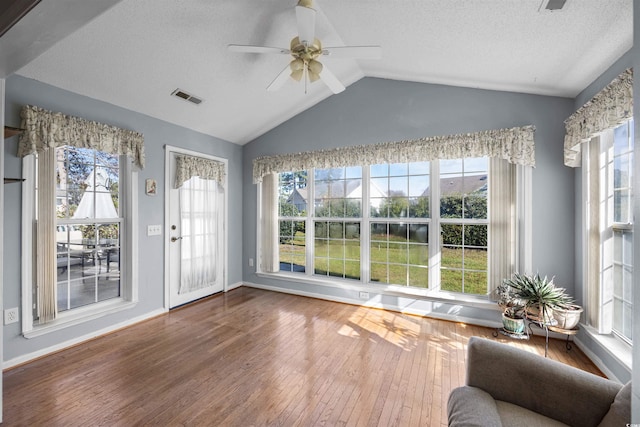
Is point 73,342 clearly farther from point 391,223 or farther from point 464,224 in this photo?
point 464,224

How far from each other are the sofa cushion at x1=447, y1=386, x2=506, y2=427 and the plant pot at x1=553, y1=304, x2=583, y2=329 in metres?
1.60

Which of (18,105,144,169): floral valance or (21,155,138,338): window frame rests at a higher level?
(18,105,144,169): floral valance

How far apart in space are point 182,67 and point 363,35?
179 centimetres

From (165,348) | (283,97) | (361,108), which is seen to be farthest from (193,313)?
(361,108)

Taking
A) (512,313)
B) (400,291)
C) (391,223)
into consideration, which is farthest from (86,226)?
(512,313)

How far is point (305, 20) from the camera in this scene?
1.84m

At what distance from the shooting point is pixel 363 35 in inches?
99.1

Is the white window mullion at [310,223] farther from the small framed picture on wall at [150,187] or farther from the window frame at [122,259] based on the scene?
the window frame at [122,259]

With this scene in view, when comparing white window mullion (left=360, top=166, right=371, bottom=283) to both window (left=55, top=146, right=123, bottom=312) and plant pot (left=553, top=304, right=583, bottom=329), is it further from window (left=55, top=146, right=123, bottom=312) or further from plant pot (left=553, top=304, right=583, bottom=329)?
window (left=55, top=146, right=123, bottom=312)

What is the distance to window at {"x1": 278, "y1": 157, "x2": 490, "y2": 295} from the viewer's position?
10.6 ft

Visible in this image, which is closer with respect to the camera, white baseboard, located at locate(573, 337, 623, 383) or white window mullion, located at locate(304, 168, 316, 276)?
white baseboard, located at locate(573, 337, 623, 383)

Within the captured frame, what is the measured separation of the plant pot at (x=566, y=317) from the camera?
2.29m

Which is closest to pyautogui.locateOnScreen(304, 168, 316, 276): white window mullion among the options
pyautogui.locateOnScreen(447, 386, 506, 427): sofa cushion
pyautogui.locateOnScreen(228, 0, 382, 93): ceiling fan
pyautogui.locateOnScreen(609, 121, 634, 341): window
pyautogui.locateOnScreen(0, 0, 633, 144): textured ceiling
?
pyautogui.locateOnScreen(0, 0, 633, 144): textured ceiling

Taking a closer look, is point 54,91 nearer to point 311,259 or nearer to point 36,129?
point 36,129
